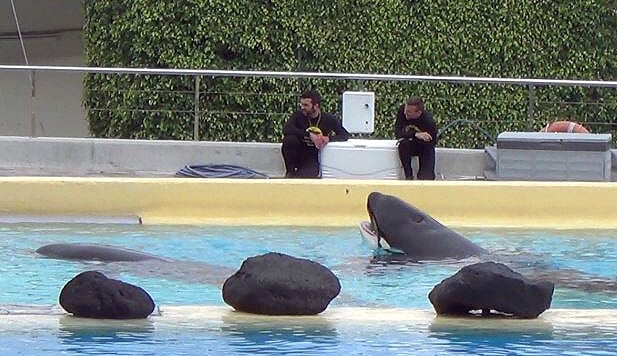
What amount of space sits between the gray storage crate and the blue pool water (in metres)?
2.39

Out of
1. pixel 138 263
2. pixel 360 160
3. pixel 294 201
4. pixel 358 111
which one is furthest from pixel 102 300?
pixel 358 111

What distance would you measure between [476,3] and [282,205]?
31.4 feet

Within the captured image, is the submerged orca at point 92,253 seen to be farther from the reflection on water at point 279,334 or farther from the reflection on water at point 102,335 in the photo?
the reflection on water at point 102,335

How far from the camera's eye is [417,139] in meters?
16.5

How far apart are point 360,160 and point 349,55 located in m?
Answer: 6.39

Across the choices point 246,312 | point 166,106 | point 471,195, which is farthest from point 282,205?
point 166,106

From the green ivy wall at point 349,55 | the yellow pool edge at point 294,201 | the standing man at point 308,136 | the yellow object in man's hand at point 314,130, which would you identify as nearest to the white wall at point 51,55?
the green ivy wall at point 349,55

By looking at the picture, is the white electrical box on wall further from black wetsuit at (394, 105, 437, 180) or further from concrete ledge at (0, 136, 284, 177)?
concrete ledge at (0, 136, 284, 177)

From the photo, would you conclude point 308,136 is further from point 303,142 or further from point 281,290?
point 281,290

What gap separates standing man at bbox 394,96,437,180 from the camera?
54.1 ft

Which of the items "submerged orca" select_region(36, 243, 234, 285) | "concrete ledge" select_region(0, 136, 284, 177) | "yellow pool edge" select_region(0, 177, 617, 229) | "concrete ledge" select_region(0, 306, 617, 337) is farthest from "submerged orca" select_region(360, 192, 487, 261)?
"concrete ledge" select_region(0, 136, 284, 177)

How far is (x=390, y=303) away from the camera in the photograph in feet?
32.5

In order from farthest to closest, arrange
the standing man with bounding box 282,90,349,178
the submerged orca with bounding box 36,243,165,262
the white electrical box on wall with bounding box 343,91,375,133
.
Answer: the white electrical box on wall with bounding box 343,91,375,133, the standing man with bounding box 282,90,349,178, the submerged orca with bounding box 36,243,165,262

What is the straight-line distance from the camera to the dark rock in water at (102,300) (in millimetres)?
7930
